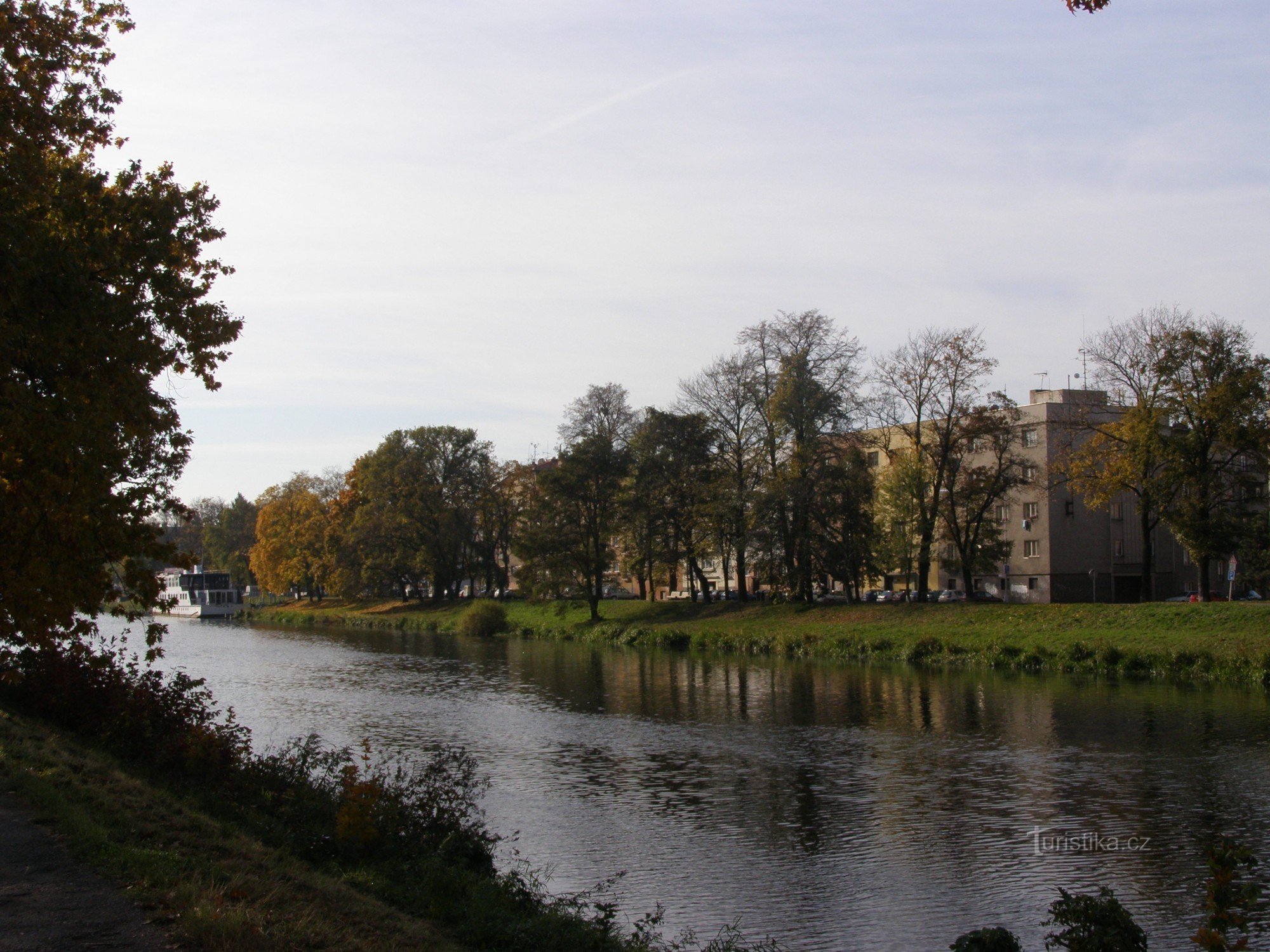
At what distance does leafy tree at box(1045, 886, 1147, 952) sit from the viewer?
803 cm

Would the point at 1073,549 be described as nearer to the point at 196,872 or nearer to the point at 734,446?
the point at 734,446

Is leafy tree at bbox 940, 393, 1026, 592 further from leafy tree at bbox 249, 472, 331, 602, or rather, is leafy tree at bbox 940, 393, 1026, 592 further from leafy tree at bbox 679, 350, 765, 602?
leafy tree at bbox 249, 472, 331, 602

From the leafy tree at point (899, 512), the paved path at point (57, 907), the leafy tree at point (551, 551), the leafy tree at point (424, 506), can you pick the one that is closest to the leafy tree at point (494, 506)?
the leafy tree at point (424, 506)

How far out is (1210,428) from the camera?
153ft

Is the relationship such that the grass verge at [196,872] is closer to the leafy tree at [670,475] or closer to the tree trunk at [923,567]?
the tree trunk at [923,567]

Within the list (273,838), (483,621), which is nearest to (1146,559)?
(483,621)

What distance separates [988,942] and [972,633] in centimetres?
4042

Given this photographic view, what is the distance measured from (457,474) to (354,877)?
244 feet

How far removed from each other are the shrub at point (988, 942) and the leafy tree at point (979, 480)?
153 feet

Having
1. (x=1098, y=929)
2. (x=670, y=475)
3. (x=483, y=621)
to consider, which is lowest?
(x=483, y=621)

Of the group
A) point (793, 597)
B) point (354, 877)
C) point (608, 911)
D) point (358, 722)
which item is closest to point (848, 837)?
point (608, 911)

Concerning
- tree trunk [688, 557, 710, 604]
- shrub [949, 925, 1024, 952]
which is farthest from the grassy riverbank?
shrub [949, 925, 1024, 952]

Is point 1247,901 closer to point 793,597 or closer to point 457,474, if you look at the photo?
point 793,597

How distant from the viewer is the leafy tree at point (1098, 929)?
8031 millimetres
